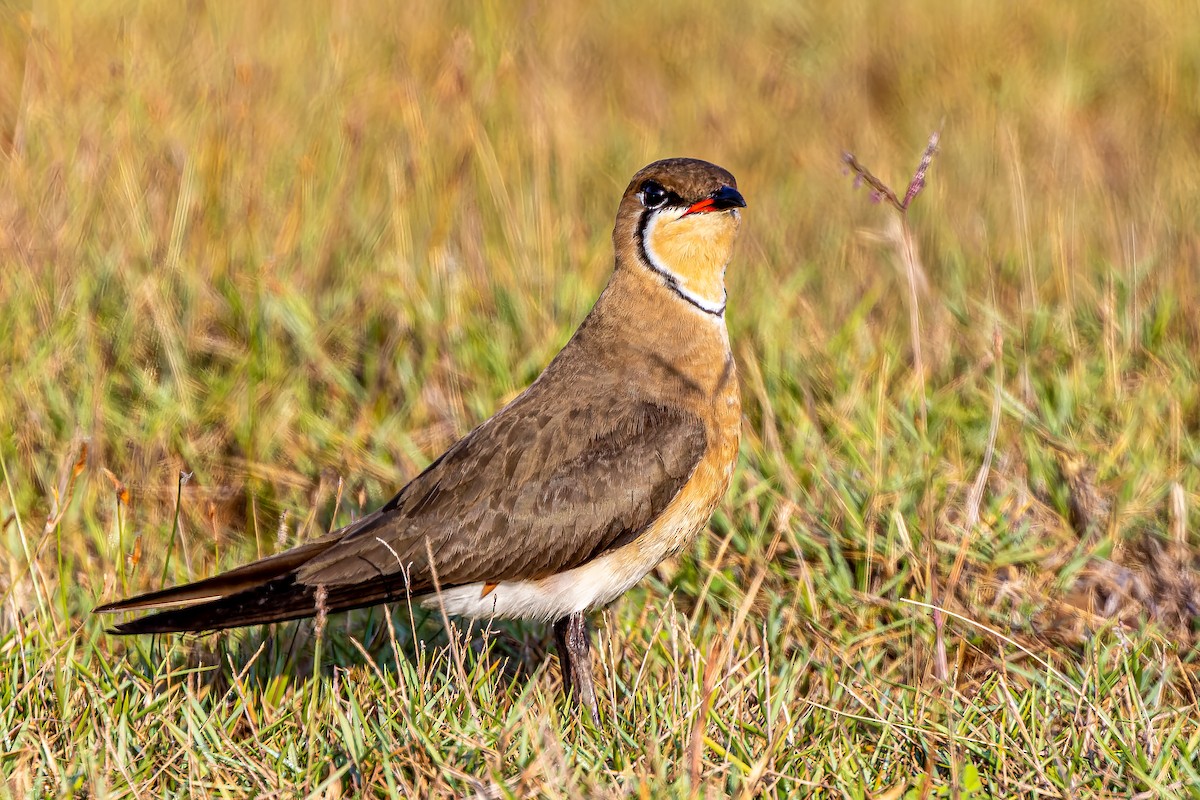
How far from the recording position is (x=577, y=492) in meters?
3.71

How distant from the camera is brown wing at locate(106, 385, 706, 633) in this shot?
3.62 metres

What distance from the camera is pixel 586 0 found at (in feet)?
28.1

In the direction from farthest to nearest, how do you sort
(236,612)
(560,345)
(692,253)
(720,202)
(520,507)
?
(560,345) < (692,253) < (720,202) < (520,507) < (236,612)

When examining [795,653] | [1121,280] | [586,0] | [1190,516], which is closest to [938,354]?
[1121,280]

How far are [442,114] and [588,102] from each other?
1.05 m

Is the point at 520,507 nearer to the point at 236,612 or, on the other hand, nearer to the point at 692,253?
the point at 236,612

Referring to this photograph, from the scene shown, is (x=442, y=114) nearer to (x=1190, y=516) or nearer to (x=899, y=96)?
(x=899, y=96)

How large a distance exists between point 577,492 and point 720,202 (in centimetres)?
89

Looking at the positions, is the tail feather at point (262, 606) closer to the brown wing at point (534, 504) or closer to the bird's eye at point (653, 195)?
the brown wing at point (534, 504)

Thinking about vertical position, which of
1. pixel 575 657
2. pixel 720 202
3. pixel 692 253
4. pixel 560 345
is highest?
pixel 720 202

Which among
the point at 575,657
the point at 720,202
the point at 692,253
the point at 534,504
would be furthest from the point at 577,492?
the point at 720,202

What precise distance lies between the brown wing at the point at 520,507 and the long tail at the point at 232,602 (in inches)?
0.5

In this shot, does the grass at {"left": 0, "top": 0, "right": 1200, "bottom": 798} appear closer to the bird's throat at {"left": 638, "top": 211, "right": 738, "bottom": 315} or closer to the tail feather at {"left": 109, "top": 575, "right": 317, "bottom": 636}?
the tail feather at {"left": 109, "top": 575, "right": 317, "bottom": 636}

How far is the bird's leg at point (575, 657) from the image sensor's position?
12.0ft
